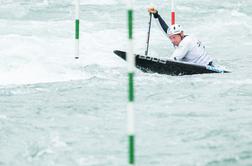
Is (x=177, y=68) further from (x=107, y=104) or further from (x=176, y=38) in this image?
(x=107, y=104)

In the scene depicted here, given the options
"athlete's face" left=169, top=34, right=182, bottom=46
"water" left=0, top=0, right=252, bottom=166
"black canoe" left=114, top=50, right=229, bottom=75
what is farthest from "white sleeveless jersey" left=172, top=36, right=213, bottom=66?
"water" left=0, top=0, right=252, bottom=166

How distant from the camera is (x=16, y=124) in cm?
806

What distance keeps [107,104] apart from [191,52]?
316 cm

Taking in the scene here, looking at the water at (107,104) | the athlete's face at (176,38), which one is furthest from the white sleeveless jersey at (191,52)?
the water at (107,104)

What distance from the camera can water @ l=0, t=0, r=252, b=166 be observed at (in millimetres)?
6836

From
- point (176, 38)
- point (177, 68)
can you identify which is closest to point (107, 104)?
→ point (177, 68)

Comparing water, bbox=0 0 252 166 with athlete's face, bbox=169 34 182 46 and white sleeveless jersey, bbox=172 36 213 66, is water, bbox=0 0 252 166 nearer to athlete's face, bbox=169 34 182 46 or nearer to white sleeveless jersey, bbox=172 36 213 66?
white sleeveless jersey, bbox=172 36 213 66

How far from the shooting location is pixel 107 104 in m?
9.09

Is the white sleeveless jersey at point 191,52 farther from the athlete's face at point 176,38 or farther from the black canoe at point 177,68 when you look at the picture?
the black canoe at point 177,68

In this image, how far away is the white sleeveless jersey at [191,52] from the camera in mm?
11695

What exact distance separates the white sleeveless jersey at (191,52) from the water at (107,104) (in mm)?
628

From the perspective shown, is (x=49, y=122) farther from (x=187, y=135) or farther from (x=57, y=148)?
(x=187, y=135)

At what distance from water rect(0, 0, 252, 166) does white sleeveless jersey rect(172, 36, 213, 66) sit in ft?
2.06

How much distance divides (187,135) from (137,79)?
3.66m
